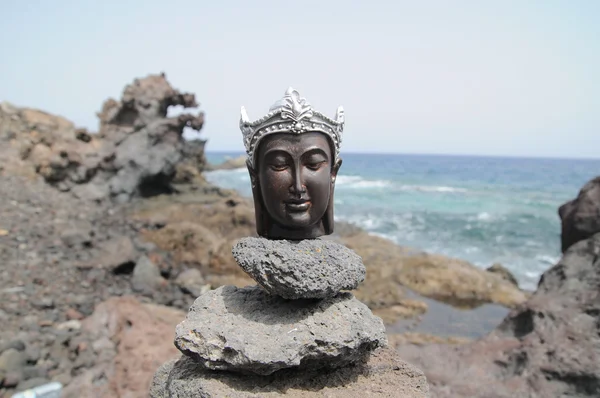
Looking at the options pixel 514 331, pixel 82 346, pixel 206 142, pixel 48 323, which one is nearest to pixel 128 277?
pixel 48 323

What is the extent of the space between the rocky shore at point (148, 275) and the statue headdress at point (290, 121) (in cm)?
171

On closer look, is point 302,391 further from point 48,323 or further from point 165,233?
point 165,233

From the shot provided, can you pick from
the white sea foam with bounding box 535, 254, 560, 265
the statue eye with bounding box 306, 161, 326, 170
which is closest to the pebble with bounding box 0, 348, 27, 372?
the statue eye with bounding box 306, 161, 326, 170

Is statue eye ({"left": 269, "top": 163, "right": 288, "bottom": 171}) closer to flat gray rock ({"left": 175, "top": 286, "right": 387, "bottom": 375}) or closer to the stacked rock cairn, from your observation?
the stacked rock cairn

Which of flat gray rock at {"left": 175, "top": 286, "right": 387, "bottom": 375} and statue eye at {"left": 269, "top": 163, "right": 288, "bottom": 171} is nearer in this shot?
flat gray rock at {"left": 175, "top": 286, "right": 387, "bottom": 375}

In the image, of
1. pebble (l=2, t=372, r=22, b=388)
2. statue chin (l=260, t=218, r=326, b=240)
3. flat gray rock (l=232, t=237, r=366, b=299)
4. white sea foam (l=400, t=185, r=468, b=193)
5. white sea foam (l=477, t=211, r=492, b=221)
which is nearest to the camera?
flat gray rock (l=232, t=237, r=366, b=299)

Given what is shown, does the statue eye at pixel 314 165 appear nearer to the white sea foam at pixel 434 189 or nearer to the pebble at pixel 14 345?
the pebble at pixel 14 345

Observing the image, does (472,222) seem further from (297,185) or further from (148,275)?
(297,185)

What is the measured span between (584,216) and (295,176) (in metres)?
5.37

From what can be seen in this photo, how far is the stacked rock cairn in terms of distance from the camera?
257 cm

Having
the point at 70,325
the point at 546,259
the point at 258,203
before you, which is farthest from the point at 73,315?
the point at 546,259

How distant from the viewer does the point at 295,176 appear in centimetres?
297

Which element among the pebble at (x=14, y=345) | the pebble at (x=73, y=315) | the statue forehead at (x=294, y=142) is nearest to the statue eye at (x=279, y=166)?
the statue forehead at (x=294, y=142)

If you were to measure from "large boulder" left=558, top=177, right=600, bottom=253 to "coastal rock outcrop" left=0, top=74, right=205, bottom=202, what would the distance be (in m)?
14.3
